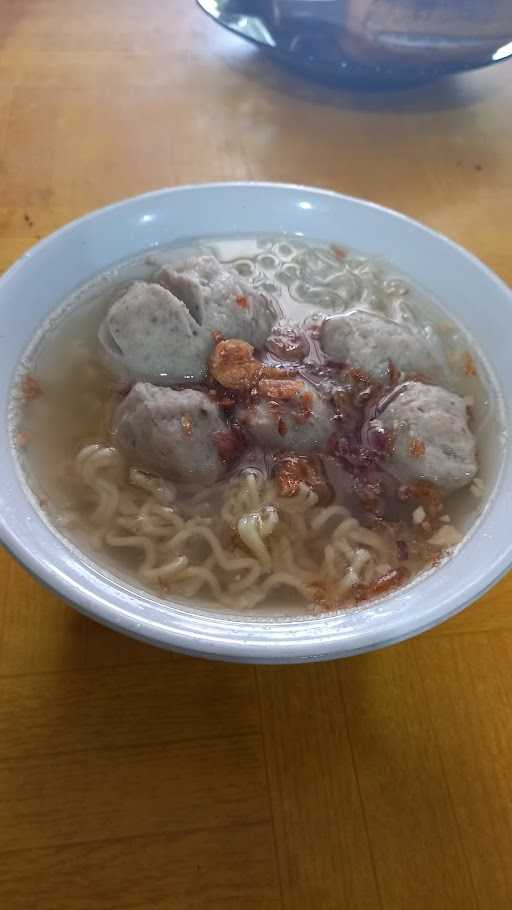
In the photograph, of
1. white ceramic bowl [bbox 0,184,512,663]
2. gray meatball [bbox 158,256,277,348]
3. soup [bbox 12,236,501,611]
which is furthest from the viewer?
gray meatball [bbox 158,256,277,348]

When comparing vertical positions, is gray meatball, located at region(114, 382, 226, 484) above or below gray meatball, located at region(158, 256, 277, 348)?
below

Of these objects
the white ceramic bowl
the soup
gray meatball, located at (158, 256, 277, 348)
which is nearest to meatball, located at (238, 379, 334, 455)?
the soup

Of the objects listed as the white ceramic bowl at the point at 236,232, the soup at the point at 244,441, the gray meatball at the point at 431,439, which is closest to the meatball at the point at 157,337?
the soup at the point at 244,441

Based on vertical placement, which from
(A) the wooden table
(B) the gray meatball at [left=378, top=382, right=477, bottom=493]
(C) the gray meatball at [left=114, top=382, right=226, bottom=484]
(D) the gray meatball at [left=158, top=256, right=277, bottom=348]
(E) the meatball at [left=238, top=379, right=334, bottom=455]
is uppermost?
(B) the gray meatball at [left=378, top=382, right=477, bottom=493]

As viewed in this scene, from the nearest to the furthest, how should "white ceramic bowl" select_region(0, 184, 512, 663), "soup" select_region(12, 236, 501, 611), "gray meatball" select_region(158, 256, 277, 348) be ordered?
"white ceramic bowl" select_region(0, 184, 512, 663) < "soup" select_region(12, 236, 501, 611) < "gray meatball" select_region(158, 256, 277, 348)

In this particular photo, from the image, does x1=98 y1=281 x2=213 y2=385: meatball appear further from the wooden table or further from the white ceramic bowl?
the wooden table

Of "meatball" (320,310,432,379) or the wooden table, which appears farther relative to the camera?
"meatball" (320,310,432,379)
